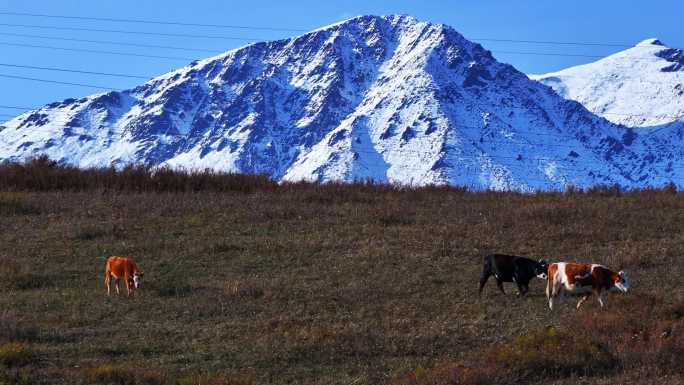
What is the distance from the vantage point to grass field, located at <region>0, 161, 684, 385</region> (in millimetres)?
14836

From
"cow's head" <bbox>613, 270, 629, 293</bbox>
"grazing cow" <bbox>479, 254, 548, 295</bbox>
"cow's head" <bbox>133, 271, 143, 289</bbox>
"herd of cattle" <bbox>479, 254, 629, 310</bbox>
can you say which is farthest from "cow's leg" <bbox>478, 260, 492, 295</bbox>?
"cow's head" <bbox>133, 271, 143, 289</bbox>

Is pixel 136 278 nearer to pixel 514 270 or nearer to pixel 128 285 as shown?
pixel 128 285

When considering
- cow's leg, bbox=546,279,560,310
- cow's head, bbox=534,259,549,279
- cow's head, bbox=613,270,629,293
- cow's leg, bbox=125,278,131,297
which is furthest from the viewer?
cow's leg, bbox=125,278,131,297

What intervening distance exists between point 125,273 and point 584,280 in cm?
933

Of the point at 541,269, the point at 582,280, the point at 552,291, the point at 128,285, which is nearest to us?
the point at 582,280

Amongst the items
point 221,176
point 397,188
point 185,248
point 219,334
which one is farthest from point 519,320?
point 221,176

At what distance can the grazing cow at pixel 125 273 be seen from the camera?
2056cm

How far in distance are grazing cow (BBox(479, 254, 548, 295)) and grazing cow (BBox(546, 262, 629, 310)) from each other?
3.45ft

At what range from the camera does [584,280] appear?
750 inches

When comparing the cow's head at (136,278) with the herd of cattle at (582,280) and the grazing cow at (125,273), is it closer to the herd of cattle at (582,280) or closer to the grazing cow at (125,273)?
the grazing cow at (125,273)

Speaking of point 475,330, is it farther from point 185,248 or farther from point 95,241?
point 95,241

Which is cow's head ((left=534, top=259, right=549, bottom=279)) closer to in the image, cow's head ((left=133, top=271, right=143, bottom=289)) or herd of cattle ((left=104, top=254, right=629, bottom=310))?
herd of cattle ((left=104, top=254, right=629, bottom=310))

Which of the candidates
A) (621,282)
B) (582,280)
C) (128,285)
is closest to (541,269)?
(582,280)

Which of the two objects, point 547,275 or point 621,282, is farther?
point 547,275
